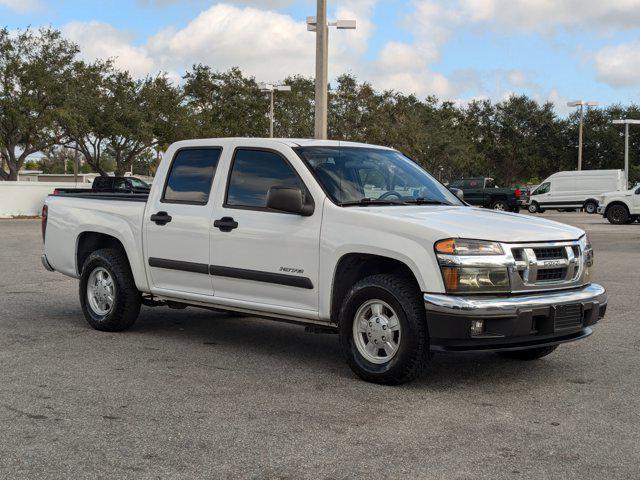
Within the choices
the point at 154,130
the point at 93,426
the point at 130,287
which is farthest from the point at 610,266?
the point at 154,130

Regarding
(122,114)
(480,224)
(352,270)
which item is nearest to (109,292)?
(352,270)

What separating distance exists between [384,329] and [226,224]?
175 cm

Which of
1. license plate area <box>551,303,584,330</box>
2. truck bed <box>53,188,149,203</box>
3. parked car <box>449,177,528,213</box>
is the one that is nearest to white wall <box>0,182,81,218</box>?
parked car <box>449,177,528,213</box>

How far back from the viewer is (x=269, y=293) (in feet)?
23.1

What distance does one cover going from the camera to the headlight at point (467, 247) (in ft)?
19.5

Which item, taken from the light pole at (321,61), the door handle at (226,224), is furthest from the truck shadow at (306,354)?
the light pole at (321,61)

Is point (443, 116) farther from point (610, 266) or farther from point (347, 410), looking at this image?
point (347, 410)

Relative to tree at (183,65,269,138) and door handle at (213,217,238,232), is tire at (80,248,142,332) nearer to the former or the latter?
door handle at (213,217,238,232)

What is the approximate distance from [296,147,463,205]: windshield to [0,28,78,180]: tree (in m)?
34.8

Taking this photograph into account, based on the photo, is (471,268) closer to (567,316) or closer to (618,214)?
(567,316)

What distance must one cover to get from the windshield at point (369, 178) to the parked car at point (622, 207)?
26.6 m

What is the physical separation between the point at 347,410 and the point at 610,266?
1109 centimetres

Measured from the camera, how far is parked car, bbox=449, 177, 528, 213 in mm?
44250

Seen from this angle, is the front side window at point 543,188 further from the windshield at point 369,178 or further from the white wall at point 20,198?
the windshield at point 369,178
